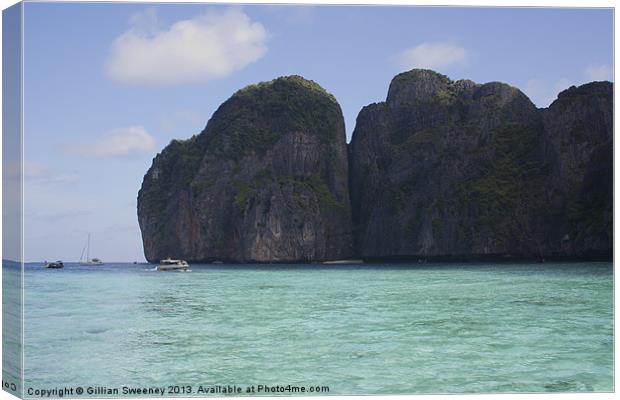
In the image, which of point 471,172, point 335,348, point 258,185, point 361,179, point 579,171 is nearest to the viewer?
point 335,348

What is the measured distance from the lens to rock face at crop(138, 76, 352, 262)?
6347 centimetres

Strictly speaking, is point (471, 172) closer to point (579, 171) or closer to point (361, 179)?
point (361, 179)

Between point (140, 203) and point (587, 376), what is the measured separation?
2231 inches

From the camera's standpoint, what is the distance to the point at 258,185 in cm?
6669

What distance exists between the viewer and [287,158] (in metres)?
68.8

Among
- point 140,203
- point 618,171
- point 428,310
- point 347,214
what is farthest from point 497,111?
point 618,171

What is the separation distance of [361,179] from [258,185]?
10852 millimetres

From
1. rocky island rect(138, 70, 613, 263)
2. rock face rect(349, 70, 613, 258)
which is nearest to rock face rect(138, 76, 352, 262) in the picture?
rocky island rect(138, 70, 613, 263)

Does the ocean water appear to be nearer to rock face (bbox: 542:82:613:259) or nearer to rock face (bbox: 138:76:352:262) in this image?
rock face (bbox: 542:82:613:259)

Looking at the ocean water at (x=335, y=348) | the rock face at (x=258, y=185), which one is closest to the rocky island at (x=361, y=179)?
the rock face at (x=258, y=185)

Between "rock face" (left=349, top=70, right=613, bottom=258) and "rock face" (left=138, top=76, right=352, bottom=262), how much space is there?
10.7 feet

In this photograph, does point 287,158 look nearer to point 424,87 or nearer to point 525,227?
point 424,87

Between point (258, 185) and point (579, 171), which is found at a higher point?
point (258, 185)

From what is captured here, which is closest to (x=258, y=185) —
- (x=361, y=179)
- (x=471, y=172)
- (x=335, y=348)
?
(x=361, y=179)
